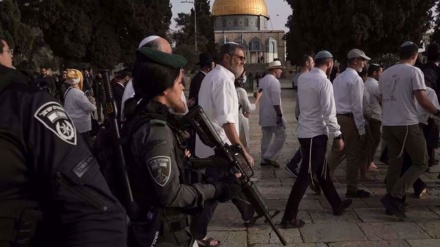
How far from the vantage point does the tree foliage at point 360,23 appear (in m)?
28.6

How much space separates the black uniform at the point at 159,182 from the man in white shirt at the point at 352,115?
12.4 feet

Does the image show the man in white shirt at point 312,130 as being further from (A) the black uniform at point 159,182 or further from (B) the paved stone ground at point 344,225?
(A) the black uniform at point 159,182

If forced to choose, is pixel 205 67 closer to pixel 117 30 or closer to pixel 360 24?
pixel 360 24

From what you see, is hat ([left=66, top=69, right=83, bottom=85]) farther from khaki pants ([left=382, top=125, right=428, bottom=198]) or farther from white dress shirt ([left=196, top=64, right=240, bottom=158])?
khaki pants ([left=382, top=125, right=428, bottom=198])

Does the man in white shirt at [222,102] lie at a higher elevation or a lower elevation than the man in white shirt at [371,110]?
higher

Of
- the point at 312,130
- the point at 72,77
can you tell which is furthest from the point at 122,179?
the point at 72,77

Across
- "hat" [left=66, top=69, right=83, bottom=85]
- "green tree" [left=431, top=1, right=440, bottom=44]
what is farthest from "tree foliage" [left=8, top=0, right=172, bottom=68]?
"hat" [left=66, top=69, right=83, bottom=85]

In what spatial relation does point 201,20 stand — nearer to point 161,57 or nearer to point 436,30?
point 436,30

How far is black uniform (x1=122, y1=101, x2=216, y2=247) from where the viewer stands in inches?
78.7

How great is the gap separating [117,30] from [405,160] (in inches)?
1361

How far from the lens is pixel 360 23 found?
28453mm

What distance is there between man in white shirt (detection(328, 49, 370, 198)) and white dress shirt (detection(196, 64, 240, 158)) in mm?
2134

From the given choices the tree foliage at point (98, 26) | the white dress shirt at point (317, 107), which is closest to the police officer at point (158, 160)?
the white dress shirt at point (317, 107)

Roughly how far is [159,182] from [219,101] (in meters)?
1.92
